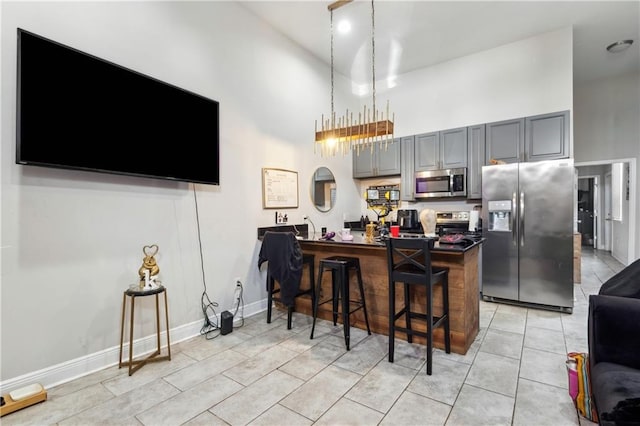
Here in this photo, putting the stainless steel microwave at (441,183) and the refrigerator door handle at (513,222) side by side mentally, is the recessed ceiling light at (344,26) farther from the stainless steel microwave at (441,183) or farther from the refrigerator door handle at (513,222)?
the refrigerator door handle at (513,222)

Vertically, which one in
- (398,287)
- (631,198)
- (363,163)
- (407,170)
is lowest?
(398,287)

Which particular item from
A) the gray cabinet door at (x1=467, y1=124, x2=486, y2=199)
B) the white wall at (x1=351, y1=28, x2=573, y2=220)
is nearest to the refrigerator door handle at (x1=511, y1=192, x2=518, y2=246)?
the gray cabinet door at (x1=467, y1=124, x2=486, y2=199)

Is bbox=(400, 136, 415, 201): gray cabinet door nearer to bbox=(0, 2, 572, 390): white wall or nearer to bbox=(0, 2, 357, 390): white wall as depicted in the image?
bbox=(0, 2, 572, 390): white wall

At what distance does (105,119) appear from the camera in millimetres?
2322

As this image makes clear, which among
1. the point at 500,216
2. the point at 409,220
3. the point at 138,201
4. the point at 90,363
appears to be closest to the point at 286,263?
the point at 138,201

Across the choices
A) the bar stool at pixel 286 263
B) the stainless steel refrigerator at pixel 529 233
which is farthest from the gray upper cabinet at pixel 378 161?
the bar stool at pixel 286 263

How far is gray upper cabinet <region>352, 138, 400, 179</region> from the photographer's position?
5188 mm

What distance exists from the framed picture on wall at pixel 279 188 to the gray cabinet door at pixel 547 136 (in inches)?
126

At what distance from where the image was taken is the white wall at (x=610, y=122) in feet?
17.2

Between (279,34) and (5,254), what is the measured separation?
3.73 metres

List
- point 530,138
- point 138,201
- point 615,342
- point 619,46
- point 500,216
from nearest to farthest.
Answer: point 615,342, point 138,201, point 500,216, point 530,138, point 619,46

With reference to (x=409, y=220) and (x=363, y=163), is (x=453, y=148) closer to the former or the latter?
(x=409, y=220)

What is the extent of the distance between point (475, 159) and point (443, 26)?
185 centimetres

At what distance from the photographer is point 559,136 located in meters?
3.89
